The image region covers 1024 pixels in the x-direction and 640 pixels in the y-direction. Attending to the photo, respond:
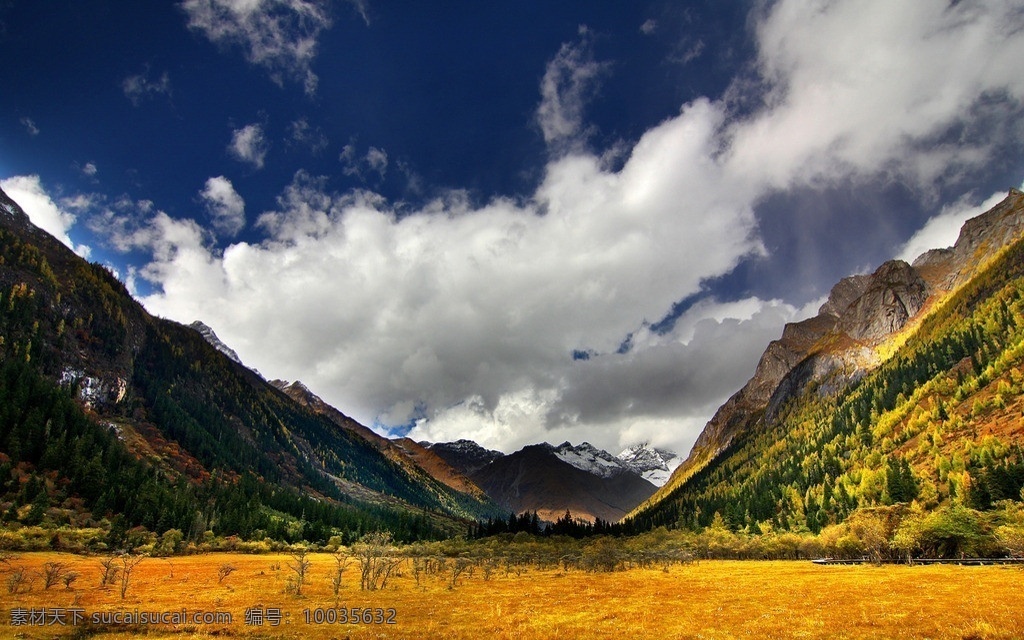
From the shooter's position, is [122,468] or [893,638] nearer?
[893,638]

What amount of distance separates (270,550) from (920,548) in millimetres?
152429

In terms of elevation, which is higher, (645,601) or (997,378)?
(997,378)

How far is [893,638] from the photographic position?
2895 centimetres

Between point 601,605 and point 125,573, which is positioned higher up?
point 125,573

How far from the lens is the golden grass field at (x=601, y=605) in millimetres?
33562

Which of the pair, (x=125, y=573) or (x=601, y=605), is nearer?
(x=601, y=605)

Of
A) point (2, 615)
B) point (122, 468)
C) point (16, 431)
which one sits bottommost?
point (2, 615)

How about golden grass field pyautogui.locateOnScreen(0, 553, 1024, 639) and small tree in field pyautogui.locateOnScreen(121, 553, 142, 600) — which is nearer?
golden grass field pyautogui.locateOnScreen(0, 553, 1024, 639)

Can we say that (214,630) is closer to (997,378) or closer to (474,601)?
(474,601)

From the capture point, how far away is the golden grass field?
3356 cm

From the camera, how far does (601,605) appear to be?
49.2 m

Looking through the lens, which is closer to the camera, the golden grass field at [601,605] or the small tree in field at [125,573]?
the golden grass field at [601,605]

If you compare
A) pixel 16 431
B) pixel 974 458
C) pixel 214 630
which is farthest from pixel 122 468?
pixel 974 458

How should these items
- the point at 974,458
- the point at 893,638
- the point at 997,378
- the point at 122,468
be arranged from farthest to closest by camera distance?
the point at 997,378, the point at 122,468, the point at 974,458, the point at 893,638
